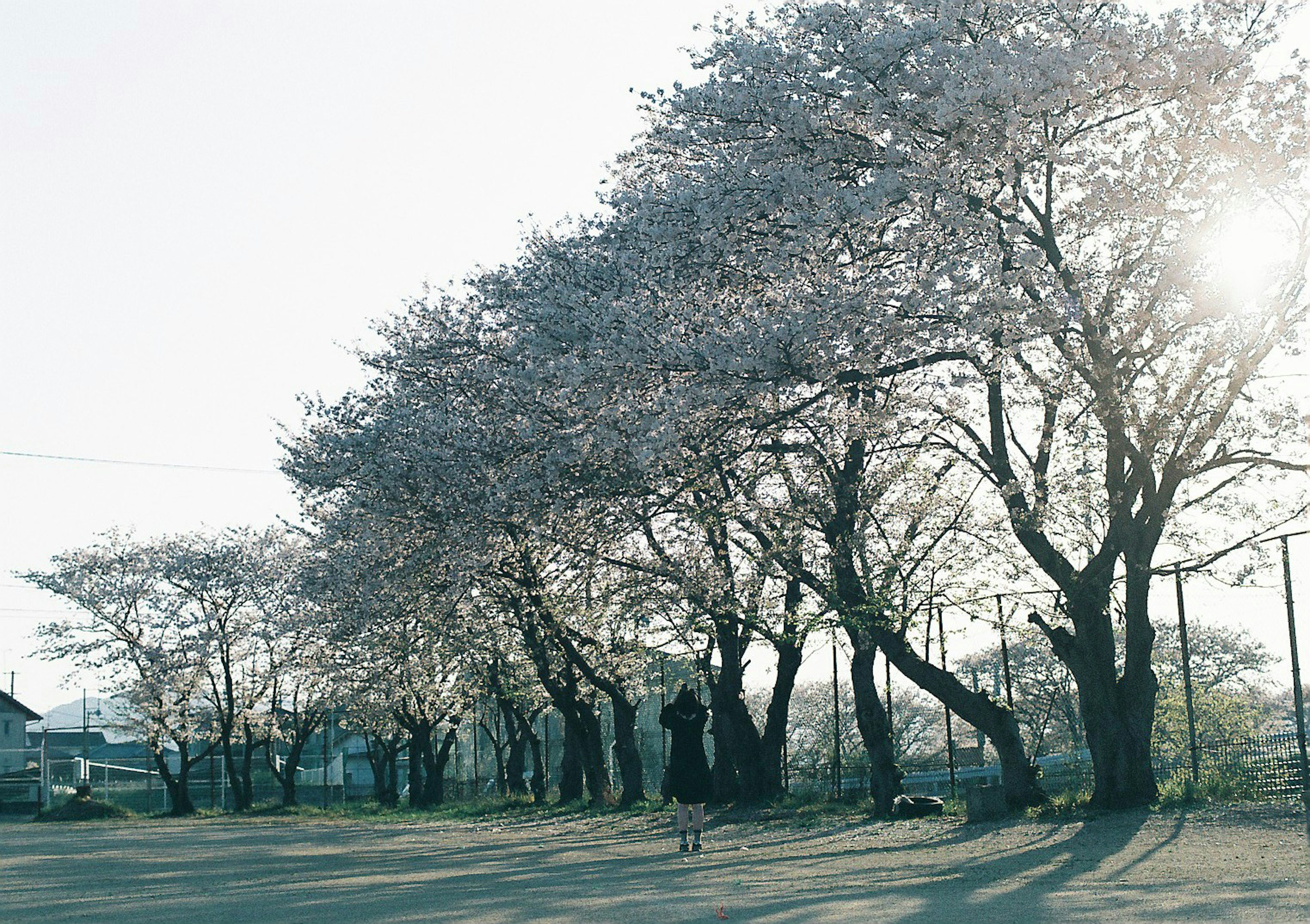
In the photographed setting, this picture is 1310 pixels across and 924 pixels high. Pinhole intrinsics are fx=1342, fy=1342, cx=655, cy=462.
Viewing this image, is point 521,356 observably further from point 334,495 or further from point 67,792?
point 67,792

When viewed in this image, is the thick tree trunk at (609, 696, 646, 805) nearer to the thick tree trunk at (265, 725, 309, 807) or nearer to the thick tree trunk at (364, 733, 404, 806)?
the thick tree trunk at (364, 733, 404, 806)

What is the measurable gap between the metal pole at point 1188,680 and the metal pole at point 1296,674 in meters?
1.26

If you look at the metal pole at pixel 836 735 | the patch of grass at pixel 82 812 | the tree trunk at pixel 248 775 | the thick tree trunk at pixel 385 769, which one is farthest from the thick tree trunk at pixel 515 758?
the metal pole at pixel 836 735

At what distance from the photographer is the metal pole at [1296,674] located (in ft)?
50.8

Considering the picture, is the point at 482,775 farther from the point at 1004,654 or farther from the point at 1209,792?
the point at 1209,792

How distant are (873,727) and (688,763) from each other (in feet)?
20.6

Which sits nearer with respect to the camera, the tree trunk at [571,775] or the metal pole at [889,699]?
the metal pole at [889,699]

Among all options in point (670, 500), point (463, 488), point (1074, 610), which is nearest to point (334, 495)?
point (463, 488)

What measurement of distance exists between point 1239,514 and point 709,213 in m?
7.65

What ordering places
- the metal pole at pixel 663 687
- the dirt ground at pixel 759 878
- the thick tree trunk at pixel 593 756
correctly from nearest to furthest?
the dirt ground at pixel 759 878, the metal pole at pixel 663 687, the thick tree trunk at pixel 593 756

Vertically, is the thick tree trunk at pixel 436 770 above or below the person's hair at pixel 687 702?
below

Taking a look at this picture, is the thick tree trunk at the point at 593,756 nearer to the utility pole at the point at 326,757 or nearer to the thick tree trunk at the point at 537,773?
the thick tree trunk at the point at 537,773

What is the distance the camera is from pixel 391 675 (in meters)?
34.2

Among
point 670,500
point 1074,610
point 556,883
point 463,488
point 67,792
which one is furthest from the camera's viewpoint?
point 67,792
